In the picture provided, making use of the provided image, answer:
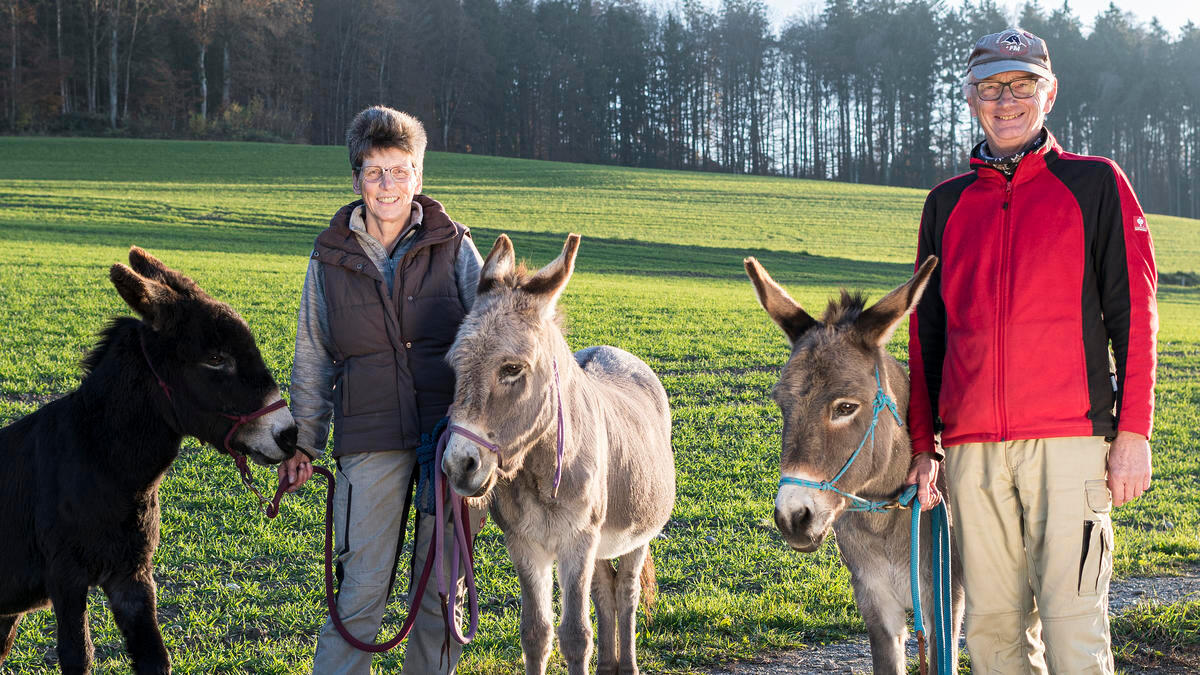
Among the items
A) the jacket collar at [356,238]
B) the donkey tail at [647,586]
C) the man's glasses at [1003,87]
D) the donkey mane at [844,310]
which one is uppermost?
the man's glasses at [1003,87]

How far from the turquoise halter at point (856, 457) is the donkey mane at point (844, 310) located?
0.24m

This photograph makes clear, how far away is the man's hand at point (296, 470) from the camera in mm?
4160

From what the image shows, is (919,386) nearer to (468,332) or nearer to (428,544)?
(468,332)

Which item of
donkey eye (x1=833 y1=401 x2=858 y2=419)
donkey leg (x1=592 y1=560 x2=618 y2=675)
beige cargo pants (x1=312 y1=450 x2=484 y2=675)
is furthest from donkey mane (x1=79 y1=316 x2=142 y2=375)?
donkey eye (x1=833 y1=401 x2=858 y2=419)

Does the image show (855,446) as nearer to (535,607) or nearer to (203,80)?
(535,607)

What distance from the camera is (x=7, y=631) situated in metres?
4.42

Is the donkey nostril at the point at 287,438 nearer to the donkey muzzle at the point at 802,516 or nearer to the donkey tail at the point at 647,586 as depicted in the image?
the donkey muzzle at the point at 802,516

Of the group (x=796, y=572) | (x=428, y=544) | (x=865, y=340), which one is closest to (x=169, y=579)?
(x=428, y=544)

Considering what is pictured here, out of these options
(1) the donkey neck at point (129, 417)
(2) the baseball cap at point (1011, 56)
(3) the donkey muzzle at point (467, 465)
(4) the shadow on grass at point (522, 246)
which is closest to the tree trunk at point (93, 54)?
(4) the shadow on grass at point (522, 246)

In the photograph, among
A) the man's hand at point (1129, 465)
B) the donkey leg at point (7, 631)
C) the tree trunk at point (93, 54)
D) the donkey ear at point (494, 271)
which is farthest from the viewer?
the tree trunk at point (93, 54)

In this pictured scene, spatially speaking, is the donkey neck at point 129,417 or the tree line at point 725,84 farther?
the tree line at point 725,84

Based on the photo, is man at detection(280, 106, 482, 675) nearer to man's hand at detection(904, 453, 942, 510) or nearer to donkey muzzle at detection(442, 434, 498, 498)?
donkey muzzle at detection(442, 434, 498, 498)

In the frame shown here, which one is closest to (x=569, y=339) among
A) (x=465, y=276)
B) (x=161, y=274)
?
(x=465, y=276)

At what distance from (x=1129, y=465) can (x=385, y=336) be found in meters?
3.02
